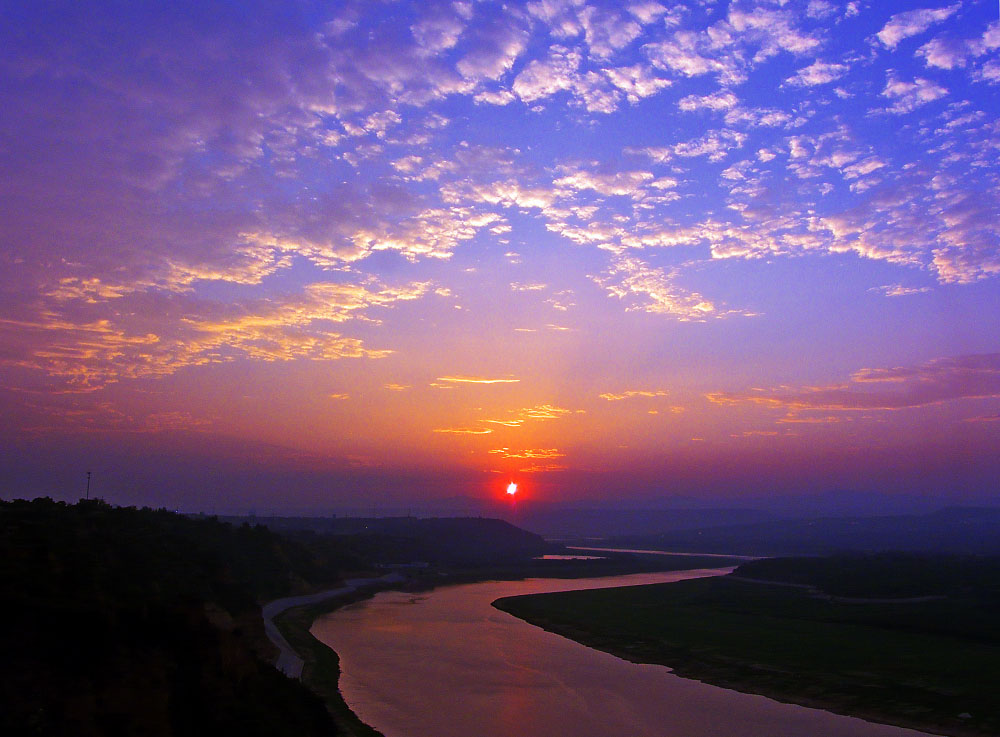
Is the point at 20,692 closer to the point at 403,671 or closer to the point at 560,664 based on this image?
the point at 403,671

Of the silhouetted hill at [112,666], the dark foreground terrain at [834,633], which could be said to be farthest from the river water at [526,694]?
the silhouetted hill at [112,666]

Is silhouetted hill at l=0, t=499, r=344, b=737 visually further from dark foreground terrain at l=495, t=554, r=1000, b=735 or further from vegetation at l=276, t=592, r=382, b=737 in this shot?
dark foreground terrain at l=495, t=554, r=1000, b=735

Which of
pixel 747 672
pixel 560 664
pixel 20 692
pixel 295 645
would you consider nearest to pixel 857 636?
pixel 747 672

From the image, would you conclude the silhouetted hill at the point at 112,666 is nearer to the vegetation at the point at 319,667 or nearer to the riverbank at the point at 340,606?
the vegetation at the point at 319,667

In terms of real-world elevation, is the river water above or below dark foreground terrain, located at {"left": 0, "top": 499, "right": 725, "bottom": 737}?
below

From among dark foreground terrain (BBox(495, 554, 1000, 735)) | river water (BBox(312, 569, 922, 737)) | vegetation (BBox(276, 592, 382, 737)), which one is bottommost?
dark foreground terrain (BBox(495, 554, 1000, 735))

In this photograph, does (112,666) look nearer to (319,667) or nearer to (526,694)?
(526,694)

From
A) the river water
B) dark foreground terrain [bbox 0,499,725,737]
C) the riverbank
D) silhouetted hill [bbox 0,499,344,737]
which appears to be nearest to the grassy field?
the river water
